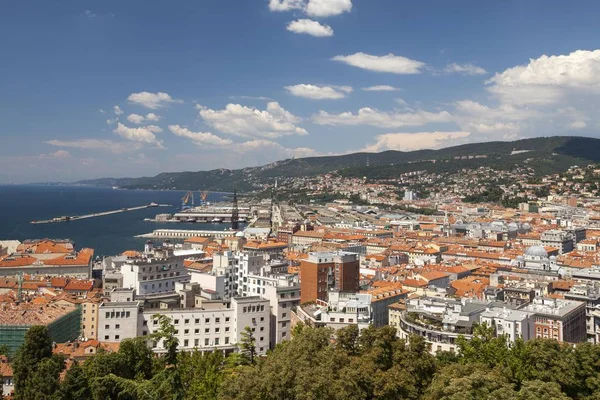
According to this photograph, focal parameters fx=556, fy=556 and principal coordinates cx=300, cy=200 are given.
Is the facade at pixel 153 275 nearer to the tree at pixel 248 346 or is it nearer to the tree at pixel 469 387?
the tree at pixel 248 346

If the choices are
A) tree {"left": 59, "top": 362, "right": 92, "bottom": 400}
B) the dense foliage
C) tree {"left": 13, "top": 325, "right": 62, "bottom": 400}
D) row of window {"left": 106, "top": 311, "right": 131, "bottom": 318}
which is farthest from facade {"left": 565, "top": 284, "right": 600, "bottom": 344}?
tree {"left": 13, "top": 325, "right": 62, "bottom": 400}

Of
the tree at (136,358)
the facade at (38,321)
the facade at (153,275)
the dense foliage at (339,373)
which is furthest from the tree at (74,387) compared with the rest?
the facade at (153,275)

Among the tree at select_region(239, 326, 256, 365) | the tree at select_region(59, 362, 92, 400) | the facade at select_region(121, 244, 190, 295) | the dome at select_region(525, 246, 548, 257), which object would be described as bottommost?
the tree at select_region(239, 326, 256, 365)

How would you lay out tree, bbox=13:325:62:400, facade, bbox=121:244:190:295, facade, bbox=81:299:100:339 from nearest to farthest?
1. tree, bbox=13:325:62:400
2. facade, bbox=81:299:100:339
3. facade, bbox=121:244:190:295

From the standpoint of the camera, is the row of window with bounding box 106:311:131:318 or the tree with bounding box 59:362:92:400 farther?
the row of window with bounding box 106:311:131:318

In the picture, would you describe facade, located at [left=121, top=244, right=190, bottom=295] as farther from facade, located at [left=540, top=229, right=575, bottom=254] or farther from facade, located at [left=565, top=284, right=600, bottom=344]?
facade, located at [left=540, top=229, right=575, bottom=254]

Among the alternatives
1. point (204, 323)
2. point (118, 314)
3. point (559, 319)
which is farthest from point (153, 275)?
point (559, 319)

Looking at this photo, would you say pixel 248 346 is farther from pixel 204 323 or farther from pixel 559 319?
pixel 559 319
